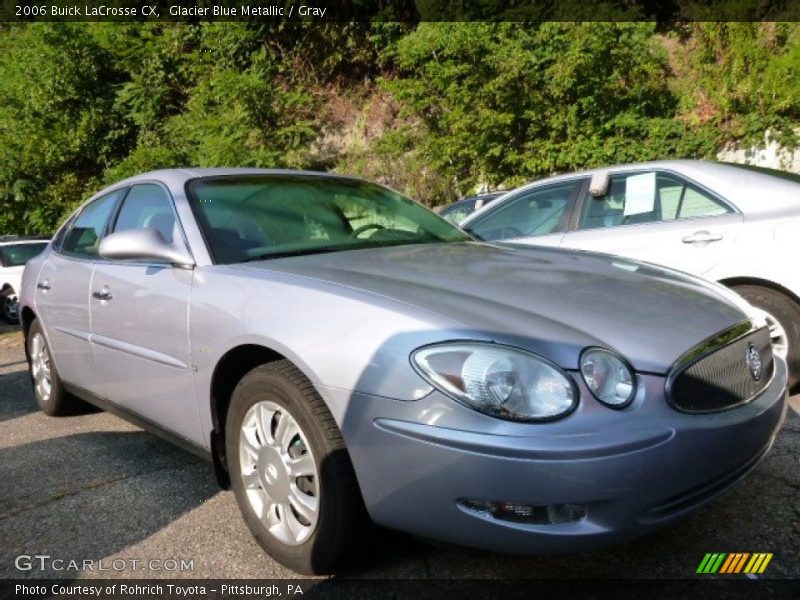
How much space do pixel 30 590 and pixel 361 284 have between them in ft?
5.09

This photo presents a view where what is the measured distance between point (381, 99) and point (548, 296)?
13747 mm

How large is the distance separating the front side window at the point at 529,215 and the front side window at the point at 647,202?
0.20m

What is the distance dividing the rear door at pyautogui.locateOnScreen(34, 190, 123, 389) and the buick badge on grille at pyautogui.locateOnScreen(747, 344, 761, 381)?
298 centimetres

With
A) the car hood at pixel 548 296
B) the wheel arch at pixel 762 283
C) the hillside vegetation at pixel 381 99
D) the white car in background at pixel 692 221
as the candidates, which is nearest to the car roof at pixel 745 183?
the white car in background at pixel 692 221

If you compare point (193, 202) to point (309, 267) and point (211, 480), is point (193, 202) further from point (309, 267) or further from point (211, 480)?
point (211, 480)

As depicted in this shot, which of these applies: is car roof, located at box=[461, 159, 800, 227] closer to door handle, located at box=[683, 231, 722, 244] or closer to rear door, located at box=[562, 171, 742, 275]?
rear door, located at box=[562, 171, 742, 275]

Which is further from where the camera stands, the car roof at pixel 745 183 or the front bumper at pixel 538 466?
the car roof at pixel 745 183

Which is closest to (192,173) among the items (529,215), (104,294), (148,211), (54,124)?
(148,211)

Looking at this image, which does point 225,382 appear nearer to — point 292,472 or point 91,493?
point 292,472

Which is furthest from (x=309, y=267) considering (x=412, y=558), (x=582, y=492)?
(x=582, y=492)

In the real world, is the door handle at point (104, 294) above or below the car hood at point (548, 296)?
below

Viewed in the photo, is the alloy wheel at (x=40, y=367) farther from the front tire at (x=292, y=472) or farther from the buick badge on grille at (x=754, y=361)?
the buick badge on grille at (x=754, y=361)

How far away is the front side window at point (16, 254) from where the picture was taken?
37.5 feet

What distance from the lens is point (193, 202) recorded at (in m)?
2.89
